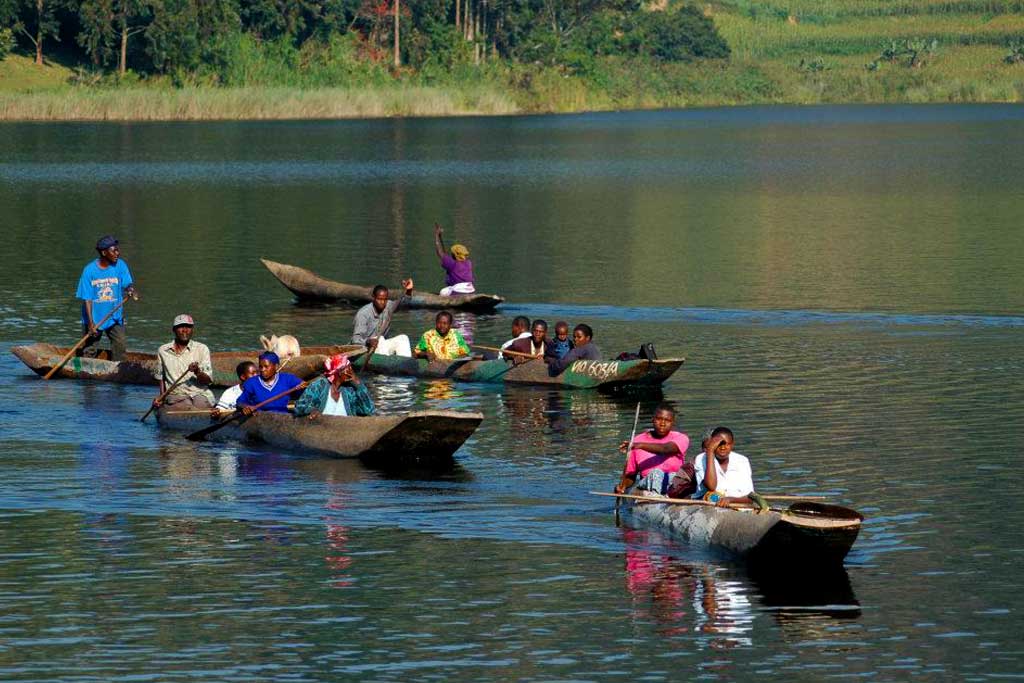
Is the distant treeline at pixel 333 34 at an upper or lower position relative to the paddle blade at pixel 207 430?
upper

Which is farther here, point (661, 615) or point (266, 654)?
point (661, 615)

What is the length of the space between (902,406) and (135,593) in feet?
44.0

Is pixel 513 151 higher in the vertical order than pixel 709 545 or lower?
higher

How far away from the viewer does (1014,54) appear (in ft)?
571

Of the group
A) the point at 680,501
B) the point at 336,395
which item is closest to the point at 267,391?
the point at 336,395

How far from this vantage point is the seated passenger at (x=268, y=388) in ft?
78.7

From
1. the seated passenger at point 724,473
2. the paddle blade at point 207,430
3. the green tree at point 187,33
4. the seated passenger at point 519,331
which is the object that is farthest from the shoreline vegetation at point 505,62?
the seated passenger at point 724,473

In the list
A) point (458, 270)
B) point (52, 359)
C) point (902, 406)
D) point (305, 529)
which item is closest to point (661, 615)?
point (305, 529)

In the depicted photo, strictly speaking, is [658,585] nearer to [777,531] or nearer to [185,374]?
[777,531]

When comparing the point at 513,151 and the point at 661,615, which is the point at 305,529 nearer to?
the point at 661,615

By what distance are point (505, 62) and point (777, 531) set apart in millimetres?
131808

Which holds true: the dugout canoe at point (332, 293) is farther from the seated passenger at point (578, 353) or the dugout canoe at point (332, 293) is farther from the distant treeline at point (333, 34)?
the distant treeline at point (333, 34)

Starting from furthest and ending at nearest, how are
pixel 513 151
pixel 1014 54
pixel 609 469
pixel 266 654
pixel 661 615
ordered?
pixel 1014 54 → pixel 513 151 → pixel 609 469 → pixel 661 615 → pixel 266 654

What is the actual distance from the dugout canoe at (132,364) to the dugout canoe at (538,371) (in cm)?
79
